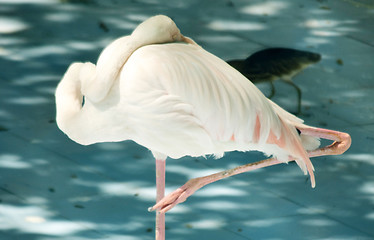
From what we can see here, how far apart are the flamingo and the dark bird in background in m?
0.93

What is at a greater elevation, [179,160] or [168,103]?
[168,103]

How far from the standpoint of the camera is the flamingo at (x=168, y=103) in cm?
190

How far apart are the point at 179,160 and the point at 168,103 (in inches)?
49.2

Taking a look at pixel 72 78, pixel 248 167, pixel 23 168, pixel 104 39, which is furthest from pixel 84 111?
pixel 23 168

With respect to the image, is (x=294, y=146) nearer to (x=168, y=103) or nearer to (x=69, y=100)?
(x=168, y=103)

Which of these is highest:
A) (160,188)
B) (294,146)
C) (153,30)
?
(153,30)

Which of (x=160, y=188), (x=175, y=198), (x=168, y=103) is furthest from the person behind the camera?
(x=160, y=188)

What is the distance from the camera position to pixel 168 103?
1.90 m

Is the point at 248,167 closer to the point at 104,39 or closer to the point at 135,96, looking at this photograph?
the point at 135,96

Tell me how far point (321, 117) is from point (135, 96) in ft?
4.63

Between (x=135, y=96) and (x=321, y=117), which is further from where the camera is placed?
(x=321, y=117)

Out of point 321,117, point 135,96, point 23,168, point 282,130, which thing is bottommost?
point 23,168

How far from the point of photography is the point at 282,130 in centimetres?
207

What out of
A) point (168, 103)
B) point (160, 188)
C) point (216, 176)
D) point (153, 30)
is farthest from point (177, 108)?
point (160, 188)
